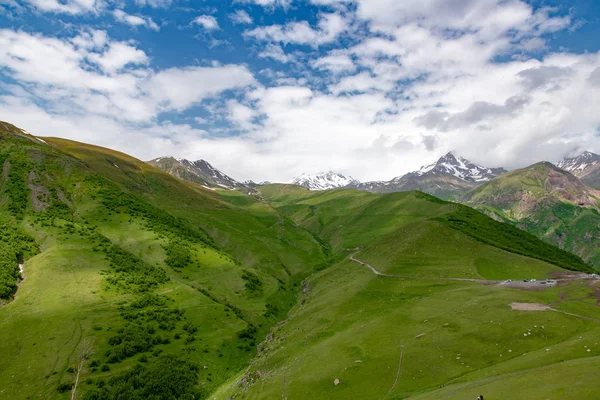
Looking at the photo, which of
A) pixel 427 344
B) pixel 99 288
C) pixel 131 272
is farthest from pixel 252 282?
pixel 427 344

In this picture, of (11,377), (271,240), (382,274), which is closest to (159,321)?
(11,377)

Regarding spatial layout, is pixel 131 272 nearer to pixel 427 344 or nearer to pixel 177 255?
pixel 177 255

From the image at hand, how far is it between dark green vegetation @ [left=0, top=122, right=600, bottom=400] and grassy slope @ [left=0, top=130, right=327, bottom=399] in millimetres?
334

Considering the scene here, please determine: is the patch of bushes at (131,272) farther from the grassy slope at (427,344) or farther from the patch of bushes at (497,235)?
the patch of bushes at (497,235)

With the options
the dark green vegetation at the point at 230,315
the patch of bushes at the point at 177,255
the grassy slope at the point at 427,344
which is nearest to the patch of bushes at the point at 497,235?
the dark green vegetation at the point at 230,315

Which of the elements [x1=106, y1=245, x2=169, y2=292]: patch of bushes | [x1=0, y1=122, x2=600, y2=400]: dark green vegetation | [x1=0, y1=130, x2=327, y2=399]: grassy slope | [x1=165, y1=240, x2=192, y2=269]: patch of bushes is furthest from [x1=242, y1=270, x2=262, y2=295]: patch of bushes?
[x1=106, y1=245, x2=169, y2=292]: patch of bushes

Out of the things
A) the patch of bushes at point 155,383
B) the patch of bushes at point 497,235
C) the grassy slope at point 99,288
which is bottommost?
the patch of bushes at point 155,383

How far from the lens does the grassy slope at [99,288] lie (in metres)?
51.9

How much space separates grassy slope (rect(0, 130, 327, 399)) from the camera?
51.9m

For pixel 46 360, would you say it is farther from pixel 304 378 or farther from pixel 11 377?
pixel 304 378

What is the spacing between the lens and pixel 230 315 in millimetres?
77375

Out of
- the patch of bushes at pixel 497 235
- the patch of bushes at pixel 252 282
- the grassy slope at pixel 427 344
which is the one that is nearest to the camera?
the grassy slope at pixel 427 344

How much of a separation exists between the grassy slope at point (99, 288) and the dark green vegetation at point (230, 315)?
1.10ft

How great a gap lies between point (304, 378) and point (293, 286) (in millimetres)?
79556
